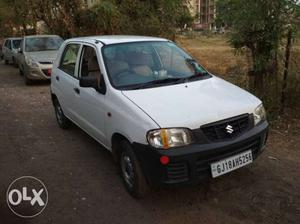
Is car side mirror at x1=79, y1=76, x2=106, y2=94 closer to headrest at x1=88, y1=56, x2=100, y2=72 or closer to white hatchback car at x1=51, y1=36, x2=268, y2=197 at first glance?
white hatchback car at x1=51, y1=36, x2=268, y2=197

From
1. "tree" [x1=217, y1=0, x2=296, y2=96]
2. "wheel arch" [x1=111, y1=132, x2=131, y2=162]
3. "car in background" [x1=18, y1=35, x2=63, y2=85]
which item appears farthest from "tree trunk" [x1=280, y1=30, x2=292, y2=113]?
"car in background" [x1=18, y1=35, x2=63, y2=85]

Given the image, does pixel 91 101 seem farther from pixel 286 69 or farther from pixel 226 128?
pixel 286 69

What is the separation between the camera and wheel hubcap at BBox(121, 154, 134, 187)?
12.4 ft

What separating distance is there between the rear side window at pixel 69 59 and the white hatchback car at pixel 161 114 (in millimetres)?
253

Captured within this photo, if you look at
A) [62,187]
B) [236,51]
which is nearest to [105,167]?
[62,187]

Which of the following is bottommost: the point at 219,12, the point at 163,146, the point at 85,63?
the point at 163,146

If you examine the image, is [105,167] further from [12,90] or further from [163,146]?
[12,90]

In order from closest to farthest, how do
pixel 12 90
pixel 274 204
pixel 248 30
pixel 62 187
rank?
pixel 274 204 → pixel 62 187 → pixel 248 30 → pixel 12 90

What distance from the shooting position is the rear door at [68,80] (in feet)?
17.3

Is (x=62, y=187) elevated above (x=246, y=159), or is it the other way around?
(x=246, y=159)

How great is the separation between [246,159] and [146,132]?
1.15 metres

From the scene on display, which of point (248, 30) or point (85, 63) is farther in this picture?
point (248, 30)

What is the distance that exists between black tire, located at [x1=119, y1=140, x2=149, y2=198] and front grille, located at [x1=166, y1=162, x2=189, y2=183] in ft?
1.33

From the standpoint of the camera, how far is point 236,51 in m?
6.44
